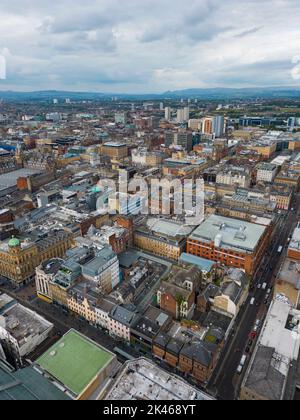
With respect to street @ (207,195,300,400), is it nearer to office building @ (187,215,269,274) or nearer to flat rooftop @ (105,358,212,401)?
office building @ (187,215,269,274)

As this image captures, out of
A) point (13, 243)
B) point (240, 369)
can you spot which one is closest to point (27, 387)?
point (240, 369)

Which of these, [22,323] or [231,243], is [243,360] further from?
[22,323]

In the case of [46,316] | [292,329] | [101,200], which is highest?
[101,200]

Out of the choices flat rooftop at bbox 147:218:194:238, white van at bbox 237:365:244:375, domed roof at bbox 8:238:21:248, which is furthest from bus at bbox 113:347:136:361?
flat rooftop at bbox 147:218:194:238

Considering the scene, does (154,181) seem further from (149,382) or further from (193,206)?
(149,382)
